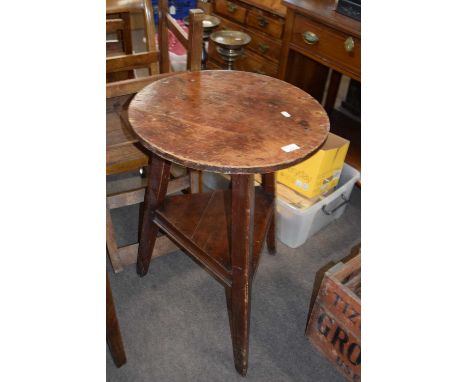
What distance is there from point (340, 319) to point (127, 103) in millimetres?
1176

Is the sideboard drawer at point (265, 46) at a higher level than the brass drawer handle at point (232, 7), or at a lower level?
lower

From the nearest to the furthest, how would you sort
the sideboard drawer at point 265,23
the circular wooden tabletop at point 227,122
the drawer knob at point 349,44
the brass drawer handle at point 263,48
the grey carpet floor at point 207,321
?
the circular wooden tabletop at point 227,122 < the grey carpet floor at point 207,321 < the drawer knob at point 349,44 < the sideboard drawer at point 265,23 < the brass drawer handle at point 263,48

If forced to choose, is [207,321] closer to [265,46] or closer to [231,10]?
[265,46]

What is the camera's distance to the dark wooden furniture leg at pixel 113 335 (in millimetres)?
1293

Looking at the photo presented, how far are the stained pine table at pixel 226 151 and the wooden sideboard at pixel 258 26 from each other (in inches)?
34.8

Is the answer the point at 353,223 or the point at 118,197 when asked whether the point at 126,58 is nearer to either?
the point at 118,197

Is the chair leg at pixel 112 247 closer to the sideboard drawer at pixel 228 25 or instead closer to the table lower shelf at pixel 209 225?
the table lower shelf at pixel 209 225

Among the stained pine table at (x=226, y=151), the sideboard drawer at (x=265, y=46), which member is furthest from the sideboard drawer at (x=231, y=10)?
the stained pine table at (x=226, y=151)

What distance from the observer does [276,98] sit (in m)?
1.46

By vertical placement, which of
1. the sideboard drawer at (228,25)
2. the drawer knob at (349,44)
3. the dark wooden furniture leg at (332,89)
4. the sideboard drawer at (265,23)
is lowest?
the dark wooden furniture leg at (332,89)

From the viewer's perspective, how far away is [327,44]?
205cm

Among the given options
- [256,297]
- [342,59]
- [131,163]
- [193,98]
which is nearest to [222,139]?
[193,98]

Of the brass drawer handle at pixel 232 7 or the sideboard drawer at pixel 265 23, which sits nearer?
the sideboard drawer at pixel 265 23

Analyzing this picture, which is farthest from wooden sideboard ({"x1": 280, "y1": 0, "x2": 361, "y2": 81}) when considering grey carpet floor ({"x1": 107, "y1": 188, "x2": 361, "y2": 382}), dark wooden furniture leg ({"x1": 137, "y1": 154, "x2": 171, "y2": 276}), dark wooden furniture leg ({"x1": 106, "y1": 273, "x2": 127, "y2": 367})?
dark wooden furniture leg ({"x1": 106, "y1": 273, "x2": 127, "y2": 367})
